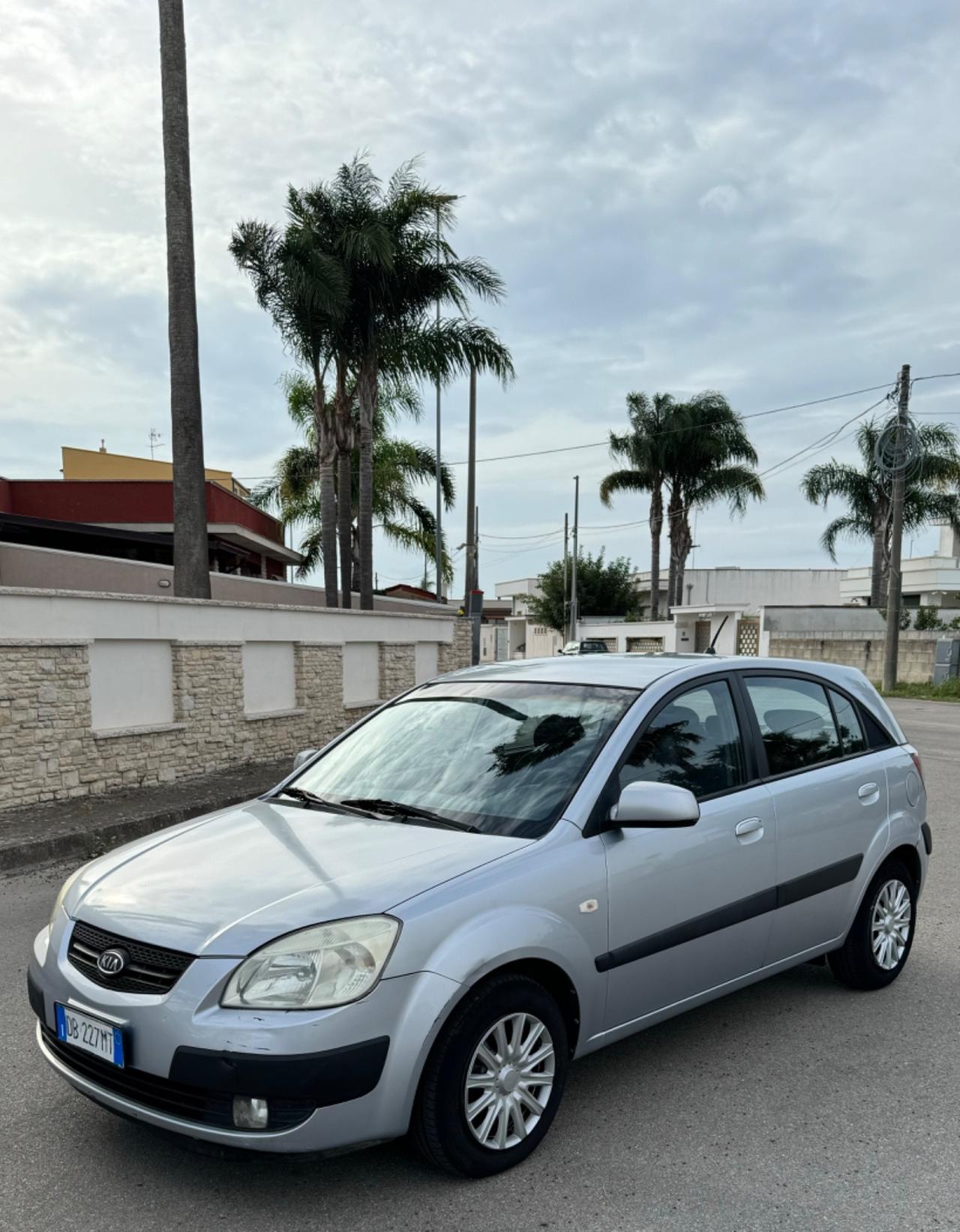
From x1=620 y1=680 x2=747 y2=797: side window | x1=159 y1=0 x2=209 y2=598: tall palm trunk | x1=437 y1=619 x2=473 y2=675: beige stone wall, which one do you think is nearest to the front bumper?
x1=620 y1=680 x2=747 y2=797: side window

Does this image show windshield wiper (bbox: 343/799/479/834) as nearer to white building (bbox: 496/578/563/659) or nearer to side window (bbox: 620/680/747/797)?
side window (bbox: 620/680/747/797)

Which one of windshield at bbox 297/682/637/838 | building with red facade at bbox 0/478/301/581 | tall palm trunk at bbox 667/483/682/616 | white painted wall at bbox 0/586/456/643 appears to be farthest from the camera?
tall palm trunk at bbox 667/483/682/616

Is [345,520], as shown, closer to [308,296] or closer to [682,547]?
[308,296]

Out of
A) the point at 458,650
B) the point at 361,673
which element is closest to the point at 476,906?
the point at 361,673

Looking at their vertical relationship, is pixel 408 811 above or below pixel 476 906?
above

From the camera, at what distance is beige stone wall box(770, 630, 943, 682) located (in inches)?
1252

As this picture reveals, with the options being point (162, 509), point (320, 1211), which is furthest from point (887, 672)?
point (320, 1211)

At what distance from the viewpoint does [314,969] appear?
8.86 feet

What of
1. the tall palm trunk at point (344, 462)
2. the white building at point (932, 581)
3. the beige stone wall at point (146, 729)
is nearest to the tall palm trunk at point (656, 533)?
the white building at point (932, 581)

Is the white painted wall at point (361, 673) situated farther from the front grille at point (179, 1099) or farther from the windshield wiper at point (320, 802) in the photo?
the front grille at point (179, 1099)

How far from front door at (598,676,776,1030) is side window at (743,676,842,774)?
0.16m

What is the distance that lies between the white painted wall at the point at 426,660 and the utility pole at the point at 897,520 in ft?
50.3

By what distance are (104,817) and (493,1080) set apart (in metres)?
6.94

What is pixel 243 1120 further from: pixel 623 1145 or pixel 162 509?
pixel 162 509
